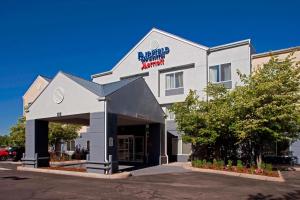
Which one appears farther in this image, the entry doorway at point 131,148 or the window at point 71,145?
the window at point 71,145

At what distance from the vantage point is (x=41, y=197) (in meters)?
12.0

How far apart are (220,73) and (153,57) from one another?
7170mm

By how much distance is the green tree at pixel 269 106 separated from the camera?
20.1 m

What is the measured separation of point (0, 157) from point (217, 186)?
28.6m

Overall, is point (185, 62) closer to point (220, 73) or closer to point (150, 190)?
point (220, 73)

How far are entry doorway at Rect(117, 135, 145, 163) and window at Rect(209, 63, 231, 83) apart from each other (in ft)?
26.7

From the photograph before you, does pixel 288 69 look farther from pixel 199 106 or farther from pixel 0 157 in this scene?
pixel 0 157

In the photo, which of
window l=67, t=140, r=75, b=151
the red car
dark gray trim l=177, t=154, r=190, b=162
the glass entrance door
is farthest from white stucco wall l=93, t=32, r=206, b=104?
the red car

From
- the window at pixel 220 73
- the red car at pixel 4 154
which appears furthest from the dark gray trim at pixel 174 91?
the red car at pixel 4 154

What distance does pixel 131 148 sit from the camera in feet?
102

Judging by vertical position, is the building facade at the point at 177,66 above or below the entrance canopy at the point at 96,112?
above

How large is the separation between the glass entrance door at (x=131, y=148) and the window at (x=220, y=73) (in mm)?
8130

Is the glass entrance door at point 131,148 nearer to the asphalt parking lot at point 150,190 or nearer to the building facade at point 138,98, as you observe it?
the building facade at point 138,98

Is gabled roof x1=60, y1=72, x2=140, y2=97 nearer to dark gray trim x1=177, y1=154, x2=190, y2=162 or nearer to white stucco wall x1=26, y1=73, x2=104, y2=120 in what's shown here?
white stucco wall x1=26, y1=73, x2=104, y2=120
